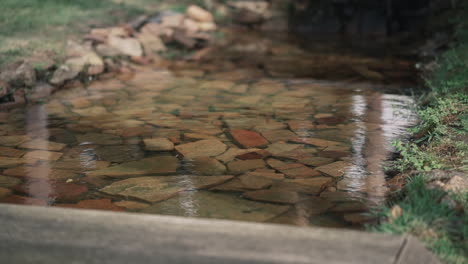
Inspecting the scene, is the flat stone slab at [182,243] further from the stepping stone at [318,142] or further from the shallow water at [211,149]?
the stepping stone at [318,142]

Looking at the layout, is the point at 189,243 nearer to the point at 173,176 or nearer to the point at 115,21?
the point at 173,176

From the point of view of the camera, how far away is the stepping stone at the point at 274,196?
10.2 ft

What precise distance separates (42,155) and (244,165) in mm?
1487

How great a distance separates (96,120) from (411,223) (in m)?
3.30

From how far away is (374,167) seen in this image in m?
3.64

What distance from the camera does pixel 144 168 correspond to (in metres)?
3.66

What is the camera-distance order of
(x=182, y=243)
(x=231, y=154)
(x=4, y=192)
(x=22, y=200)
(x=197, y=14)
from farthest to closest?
(x=197, y=14) → (x=231, y=154) → (x=4, y=192) → (x=22, y=200) → (x=182, y=243)

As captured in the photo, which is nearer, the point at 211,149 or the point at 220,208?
the point at 220,208

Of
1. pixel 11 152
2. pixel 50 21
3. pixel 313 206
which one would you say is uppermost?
pixel 50 21

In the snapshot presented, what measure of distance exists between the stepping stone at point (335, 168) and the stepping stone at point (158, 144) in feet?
3.84

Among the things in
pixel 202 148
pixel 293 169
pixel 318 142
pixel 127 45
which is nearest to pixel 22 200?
pixel 202 148

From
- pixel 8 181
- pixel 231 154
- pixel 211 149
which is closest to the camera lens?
pixel 8 181

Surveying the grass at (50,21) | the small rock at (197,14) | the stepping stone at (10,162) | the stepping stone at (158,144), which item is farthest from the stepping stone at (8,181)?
the small rock at (197,14)

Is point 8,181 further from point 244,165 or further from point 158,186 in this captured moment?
point 244,165
